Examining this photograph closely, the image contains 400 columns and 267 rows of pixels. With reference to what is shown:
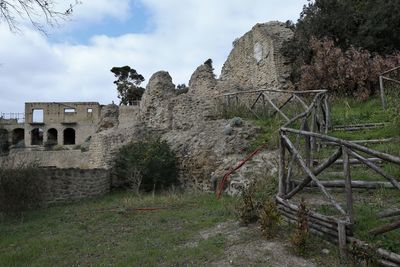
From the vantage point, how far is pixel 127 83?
55.2 meters

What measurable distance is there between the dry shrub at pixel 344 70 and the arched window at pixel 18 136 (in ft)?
150

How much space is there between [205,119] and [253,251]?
388 inches

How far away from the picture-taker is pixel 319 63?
16.5 m

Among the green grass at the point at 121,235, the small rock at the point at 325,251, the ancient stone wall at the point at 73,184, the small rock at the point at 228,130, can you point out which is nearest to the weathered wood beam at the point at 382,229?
the small rock at the point at 325,251

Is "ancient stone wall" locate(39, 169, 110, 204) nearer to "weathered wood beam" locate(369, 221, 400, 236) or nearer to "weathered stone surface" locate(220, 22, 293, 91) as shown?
"weathered stone surface" locate(220, 22, 293, 91)

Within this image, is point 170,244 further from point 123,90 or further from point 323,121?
point 123,90

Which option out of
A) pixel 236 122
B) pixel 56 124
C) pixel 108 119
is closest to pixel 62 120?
pixel 56 124

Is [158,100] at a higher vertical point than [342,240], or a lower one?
higher

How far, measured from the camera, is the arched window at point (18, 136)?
54669mm

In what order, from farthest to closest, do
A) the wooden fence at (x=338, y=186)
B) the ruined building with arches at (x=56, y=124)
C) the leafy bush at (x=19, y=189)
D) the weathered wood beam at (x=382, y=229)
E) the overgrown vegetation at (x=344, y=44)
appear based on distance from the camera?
1. the ruined building with arches at (x=56, y=124)
2. the overgrown vegetation at (x=344, y=44)
3. the leafy bush at (x=19, y=189)
4. the wooden fence at (x=338, y=186)
5. the weathered wood beam at (x=382, y=229)

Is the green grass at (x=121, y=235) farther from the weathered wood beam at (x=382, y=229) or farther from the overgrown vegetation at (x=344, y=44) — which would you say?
the overgrown vegetation at (x=344, y=44)

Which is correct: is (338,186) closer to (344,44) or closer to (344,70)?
(344,70)

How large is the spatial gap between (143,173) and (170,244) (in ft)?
22.9

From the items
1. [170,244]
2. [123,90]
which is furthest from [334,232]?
[123,90]
